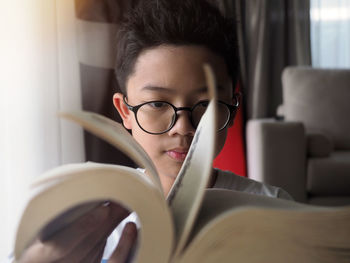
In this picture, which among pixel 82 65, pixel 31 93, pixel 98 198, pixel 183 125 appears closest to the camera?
pixel 98 198

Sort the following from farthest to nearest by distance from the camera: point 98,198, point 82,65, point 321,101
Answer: point 321,101, point 82,65, point 98,198

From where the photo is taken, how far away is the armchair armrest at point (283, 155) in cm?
210

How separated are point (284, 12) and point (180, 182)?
10.9 ft

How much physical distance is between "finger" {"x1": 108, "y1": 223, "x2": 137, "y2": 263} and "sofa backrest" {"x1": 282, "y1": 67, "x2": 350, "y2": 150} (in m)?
2.29

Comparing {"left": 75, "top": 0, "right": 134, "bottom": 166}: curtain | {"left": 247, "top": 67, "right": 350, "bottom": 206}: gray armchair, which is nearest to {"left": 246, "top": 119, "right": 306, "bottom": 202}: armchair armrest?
{"left": 247, "top": 67, "right": 350, "bottom": 206}: gray armchair

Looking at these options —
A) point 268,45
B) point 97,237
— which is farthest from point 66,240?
point 268,45

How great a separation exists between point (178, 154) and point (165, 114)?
0.07 m

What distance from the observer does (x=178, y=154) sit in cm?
73

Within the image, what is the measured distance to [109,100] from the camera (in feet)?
8.54

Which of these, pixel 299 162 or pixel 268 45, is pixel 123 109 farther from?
pixel 268 45

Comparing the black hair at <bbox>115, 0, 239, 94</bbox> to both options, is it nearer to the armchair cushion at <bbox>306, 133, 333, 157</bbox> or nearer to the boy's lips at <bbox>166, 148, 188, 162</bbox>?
the boy's lips at <bbox>166, 148, 188, 162</bbox>

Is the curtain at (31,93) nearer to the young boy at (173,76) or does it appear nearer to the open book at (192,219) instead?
the young boy at (173,76)

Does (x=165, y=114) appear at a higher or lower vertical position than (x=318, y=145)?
higher

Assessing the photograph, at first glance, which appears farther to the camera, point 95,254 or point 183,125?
point 183,125
